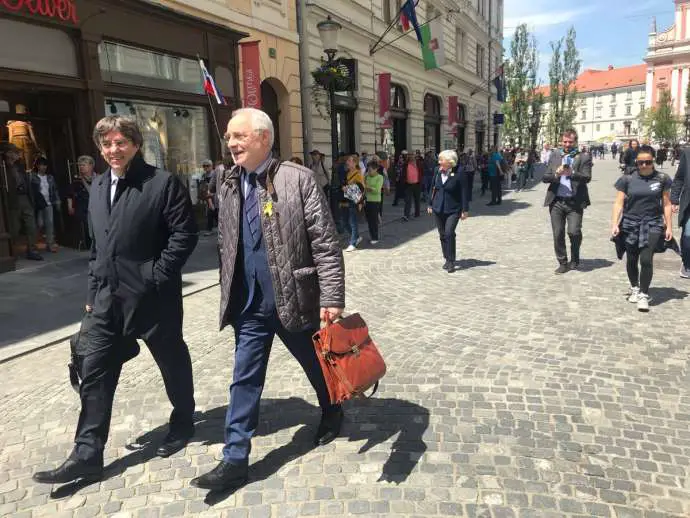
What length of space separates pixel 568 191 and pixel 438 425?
17.1 feet

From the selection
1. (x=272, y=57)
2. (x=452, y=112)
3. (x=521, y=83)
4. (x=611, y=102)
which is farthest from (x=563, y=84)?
(x=611, y=102)

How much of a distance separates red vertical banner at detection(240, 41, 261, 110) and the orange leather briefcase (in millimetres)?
11479

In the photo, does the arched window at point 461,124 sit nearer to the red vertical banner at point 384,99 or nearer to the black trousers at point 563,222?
the red vertical banner at point 384,99

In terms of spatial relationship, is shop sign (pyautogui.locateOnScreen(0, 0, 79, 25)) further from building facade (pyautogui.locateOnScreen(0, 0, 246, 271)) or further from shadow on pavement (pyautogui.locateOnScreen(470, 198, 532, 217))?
shadow on pavement (pyautogui.locateOnScreen(470, 198, 532, 217))

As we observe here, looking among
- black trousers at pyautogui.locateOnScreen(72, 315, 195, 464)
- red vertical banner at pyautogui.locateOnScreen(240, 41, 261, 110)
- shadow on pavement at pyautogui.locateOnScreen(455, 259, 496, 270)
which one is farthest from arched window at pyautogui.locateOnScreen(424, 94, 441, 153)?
black trousers at pyautogui.locateOnScreen(72, 315, 195, 464)

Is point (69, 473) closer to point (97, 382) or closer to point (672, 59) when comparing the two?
point (97, 382)

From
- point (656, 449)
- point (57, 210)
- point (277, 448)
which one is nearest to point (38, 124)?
point (57, 210)

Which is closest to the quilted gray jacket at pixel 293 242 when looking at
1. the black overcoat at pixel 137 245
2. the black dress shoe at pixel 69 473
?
the black overcoat at pixel 137 245

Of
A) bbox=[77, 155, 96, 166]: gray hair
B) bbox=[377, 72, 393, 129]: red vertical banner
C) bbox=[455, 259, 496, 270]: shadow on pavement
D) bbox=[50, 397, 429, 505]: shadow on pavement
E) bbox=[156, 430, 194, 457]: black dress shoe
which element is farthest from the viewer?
bbox=[377, 72, 393, 129]: red vertical banner

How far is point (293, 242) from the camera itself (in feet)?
9.49

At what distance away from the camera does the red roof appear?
11300cm

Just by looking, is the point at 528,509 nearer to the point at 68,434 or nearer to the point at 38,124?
the point at 68,434

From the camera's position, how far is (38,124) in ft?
33.1

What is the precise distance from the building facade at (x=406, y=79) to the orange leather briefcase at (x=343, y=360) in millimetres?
14059
